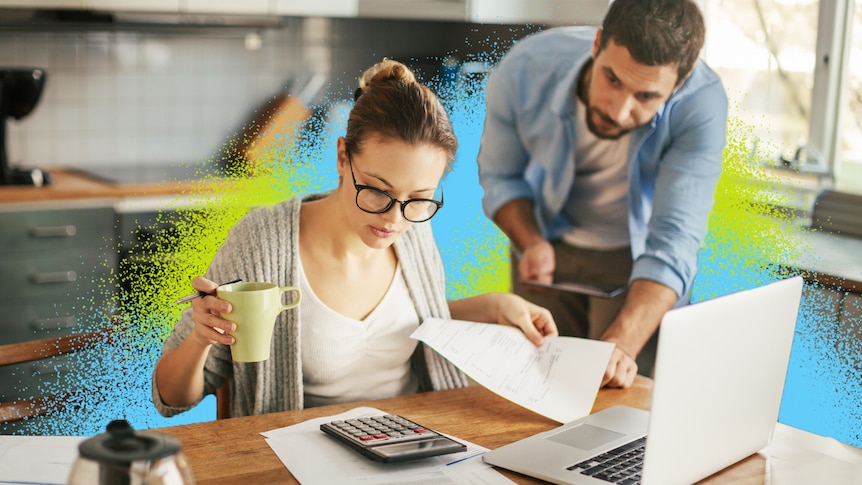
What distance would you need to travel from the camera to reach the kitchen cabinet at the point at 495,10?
2.27 metres

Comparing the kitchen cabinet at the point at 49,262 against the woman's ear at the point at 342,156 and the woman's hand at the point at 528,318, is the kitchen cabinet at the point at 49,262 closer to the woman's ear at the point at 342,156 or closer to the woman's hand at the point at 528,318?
the woman's ear at the point at 342,156

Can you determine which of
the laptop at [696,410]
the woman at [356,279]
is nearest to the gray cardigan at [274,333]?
the woman at [356,279]

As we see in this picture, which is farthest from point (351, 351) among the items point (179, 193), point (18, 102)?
point (18, 102)

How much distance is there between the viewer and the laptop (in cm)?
96

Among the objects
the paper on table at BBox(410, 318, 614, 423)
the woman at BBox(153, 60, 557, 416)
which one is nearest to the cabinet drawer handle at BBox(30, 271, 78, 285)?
the woman at BBox(153, 60, 557, 416)

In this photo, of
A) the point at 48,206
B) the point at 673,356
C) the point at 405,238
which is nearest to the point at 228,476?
the point at 673,356

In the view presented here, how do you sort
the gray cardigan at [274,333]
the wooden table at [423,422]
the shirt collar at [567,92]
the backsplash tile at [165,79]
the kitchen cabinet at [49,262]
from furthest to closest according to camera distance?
the backsplash tile at [165,79]
the kitchen cabinet at [49,262]
the shirt collar at [567,92]
the gray cardigan at [274,333]
the wooden table at [423,422]

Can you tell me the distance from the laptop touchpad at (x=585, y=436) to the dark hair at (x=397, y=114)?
1.64ft

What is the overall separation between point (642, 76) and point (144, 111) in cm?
157

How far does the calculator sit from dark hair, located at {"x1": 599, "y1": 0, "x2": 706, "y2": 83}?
1247mm

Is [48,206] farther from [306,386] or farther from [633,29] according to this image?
[633,29]

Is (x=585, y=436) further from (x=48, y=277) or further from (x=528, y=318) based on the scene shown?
(x=48, y=277)

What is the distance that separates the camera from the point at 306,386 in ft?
4.95

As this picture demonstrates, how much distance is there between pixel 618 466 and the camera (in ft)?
3.66
